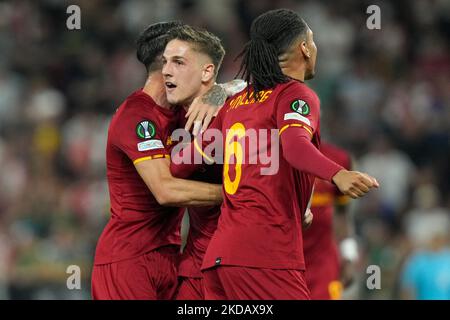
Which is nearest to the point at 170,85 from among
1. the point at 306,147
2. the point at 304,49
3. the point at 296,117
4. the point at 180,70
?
the point at 180,70

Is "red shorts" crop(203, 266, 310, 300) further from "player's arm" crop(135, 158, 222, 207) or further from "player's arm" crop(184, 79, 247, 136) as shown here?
"player's arm" crop(184, 79, 247, 136)

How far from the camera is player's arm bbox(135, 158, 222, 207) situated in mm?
4770

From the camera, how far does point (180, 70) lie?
5.00 m

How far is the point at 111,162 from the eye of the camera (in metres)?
5.10

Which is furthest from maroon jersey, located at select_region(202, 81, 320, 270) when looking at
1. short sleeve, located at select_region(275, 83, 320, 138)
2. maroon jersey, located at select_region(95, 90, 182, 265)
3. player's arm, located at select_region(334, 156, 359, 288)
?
player's arm, located at select_region(334, 156, 359, 288)

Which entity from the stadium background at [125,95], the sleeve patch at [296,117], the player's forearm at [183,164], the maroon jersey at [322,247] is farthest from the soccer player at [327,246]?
the sleeve patch at [296,117]

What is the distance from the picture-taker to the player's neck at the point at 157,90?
16.8 ft

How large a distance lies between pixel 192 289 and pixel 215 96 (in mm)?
1036

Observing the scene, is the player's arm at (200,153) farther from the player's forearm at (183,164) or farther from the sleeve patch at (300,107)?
the sleeve patch at (300,107)

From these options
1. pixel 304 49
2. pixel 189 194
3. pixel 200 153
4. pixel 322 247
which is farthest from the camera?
→ pixel 322 247

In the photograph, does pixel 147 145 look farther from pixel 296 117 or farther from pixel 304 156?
pixel 304 156

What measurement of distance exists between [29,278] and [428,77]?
528 centimetres

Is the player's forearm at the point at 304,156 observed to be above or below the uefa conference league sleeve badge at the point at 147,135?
below
